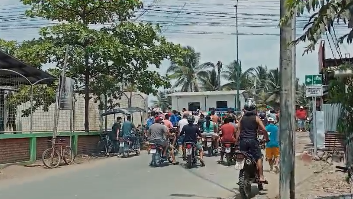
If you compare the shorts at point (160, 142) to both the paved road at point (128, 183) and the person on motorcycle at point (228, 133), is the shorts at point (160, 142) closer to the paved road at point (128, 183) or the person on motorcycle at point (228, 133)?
the paved road at point (128, 183)

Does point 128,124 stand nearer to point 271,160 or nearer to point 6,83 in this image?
point 6,83

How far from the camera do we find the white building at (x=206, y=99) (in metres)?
51.1

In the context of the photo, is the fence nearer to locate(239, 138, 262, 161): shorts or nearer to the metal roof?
the metal roof

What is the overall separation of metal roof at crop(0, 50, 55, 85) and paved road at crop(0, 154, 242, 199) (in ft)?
12.8

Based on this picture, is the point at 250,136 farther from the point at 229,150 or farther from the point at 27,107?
the point at 27,107

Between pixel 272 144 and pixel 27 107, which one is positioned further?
pixel 27 107

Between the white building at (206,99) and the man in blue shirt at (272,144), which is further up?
the white building at (206,99)

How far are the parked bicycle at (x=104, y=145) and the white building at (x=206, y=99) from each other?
30.8 metres

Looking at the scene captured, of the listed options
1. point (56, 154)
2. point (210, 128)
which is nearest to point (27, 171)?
point (56, 154)

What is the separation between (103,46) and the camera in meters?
18.7

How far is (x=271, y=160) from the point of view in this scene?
1394cm

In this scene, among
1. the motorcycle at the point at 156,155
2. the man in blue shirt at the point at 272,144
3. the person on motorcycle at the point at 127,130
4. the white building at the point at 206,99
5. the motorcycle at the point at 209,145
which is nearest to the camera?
the man in blue shirt at the point at 272,144

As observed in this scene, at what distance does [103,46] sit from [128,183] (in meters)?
7.58

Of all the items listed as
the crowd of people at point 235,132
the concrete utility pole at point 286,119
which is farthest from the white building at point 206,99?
the concrete utility pole at point 286,119
